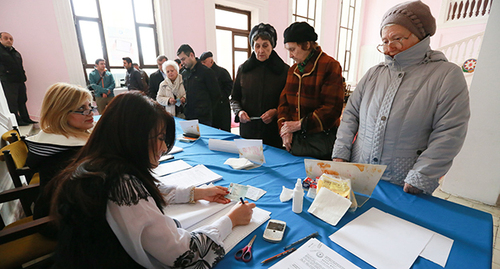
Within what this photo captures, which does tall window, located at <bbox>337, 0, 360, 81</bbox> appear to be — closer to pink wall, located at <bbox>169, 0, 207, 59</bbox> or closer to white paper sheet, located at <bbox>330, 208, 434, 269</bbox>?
pink wall, located at <bbox>169, 0, 207, 59</bbox>

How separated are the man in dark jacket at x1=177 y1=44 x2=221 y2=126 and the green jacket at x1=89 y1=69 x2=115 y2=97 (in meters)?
2.87

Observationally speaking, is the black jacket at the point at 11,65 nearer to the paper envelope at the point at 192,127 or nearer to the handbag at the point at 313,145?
the paper envelope at the point at 192,127

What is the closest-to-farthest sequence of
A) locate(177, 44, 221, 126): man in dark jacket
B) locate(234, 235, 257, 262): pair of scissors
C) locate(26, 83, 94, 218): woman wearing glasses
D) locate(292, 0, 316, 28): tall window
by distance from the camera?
locate(234, 235, 257, 262): pair of scissors, locate(26, 83, 94, 218): woman wearing glasses, locate(177, 44, 221, 126): man in dark jacket, locate(292, 0, 316, 28): tall window

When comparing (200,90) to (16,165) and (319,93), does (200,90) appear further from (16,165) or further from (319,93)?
(16,165)

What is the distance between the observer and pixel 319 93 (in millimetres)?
1543

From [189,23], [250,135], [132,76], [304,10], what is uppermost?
[304,10]

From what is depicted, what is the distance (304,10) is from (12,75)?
8189 mm

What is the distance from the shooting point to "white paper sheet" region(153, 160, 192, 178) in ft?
4.33

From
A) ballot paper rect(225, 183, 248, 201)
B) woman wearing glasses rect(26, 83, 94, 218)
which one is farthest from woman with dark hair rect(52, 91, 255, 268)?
woman wearing glasses rect(26, 83, 94, 218)

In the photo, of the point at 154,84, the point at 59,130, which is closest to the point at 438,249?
the point at 59,130

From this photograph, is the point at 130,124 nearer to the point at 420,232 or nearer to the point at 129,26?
the point at 420,232

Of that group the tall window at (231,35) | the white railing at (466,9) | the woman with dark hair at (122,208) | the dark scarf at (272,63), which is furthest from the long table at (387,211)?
the white railing at (466,9)

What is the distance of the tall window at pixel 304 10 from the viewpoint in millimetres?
7823

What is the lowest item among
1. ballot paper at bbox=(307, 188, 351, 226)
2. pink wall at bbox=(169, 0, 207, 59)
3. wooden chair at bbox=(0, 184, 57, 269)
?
wooden chair at bbox=(0, 184, 57, 269)
